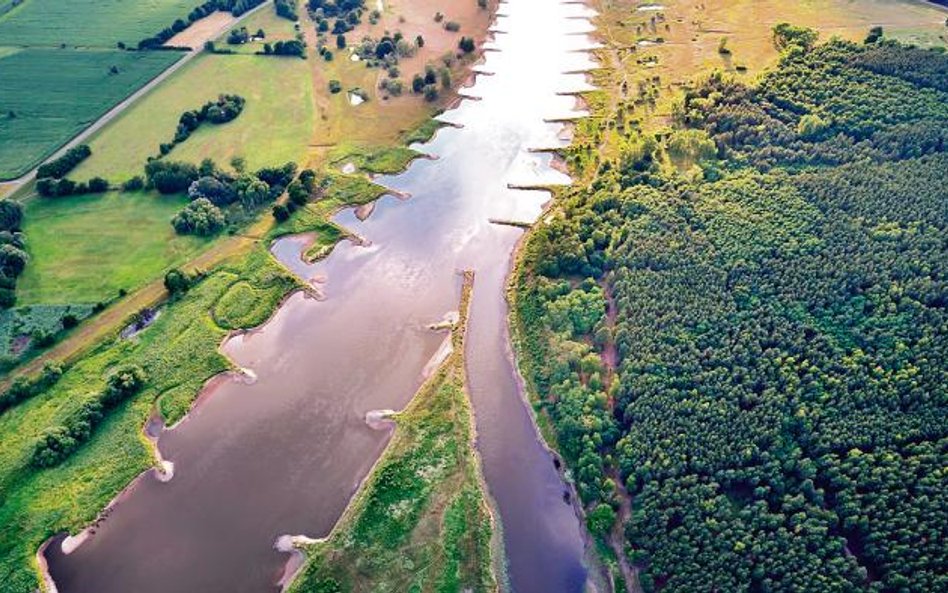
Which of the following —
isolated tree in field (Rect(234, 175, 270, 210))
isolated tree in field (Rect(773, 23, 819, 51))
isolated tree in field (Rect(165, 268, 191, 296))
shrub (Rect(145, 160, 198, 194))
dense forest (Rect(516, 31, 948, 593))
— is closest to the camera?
dense forest (Rect(516, 31, 948, 593))

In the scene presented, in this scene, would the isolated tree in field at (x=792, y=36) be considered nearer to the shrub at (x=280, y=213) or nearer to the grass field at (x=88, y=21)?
the shrub at (x=280, y=213)

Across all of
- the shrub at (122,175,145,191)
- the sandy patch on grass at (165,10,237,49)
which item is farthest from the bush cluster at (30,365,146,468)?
the sandy patch on grass at (165,10,237,49)

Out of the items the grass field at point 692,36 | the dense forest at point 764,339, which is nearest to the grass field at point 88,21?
the grass field at point 692,36

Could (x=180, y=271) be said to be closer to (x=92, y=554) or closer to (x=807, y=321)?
(x=92, y=554)

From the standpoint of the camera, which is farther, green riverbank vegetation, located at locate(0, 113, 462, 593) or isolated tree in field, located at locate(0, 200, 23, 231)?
isolated tree in field, located at locate(0, 200, 23, 231)

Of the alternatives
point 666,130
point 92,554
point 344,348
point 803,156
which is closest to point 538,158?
point 666,130

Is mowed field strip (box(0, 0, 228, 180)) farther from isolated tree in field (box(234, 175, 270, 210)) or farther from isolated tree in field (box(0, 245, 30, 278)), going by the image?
isolated tree in field (box(234, 175, 270, 210))

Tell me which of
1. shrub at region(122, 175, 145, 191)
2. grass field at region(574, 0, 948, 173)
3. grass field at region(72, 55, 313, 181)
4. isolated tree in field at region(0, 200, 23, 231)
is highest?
grass field at region(574, 0, 948, 173)
